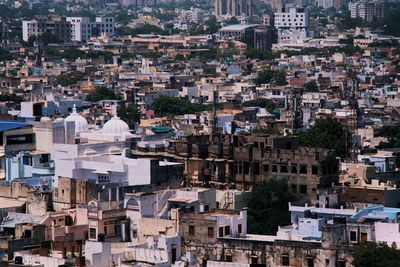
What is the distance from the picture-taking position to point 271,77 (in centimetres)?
8838

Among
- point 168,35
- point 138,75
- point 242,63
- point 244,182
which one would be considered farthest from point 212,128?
point 168,35

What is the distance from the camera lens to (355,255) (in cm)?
2939

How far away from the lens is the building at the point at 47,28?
427 feet

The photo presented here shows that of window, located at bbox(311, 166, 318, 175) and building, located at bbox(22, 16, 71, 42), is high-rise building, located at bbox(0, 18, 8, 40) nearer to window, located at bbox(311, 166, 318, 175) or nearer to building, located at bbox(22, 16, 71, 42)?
building, located at bbox(22, 16, 71, 42)

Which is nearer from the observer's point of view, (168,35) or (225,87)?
(225,87)

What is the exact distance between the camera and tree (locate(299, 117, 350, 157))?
44.5 metres

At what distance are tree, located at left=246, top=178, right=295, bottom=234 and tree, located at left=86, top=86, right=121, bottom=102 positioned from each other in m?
35.7

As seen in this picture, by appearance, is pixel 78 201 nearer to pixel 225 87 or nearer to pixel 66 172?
pixel 66 172

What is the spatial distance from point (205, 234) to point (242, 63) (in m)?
72.4

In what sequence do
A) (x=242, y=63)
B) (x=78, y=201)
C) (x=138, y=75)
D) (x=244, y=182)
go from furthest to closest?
(x=242, y=63)
(x=138, y=75)
(x=244, y=182)
(x=78, y=201)

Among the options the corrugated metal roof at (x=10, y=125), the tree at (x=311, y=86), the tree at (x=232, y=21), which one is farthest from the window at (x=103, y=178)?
the tree at (x=232, y=21)

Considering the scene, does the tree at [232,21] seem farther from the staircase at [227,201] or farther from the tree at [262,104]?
the staircase at [227,201]

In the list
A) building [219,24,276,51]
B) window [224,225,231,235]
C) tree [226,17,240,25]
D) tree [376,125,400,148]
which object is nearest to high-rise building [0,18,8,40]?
building [219,24,276,51]

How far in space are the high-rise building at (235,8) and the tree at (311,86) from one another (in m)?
101
